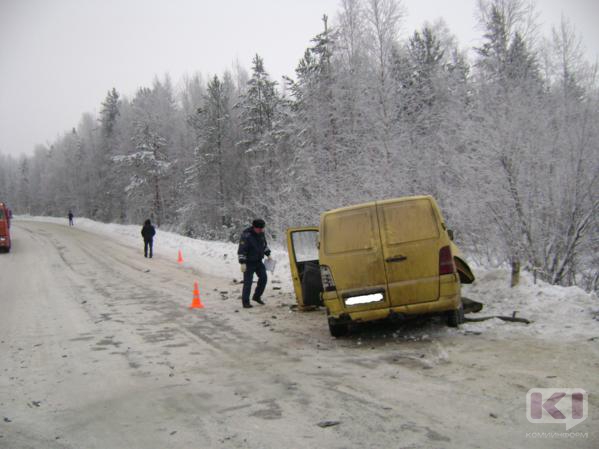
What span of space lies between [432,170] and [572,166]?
4.42 m

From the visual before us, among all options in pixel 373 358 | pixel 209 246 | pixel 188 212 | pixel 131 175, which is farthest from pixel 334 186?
pixel 131 175

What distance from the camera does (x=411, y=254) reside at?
6.04 metres

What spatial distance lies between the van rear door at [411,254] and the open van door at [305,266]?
2.26 m

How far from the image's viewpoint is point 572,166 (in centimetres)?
893

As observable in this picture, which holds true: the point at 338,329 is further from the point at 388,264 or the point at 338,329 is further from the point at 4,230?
the point at 4,230

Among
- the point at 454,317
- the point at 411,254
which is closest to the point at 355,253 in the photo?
the point at 411,254

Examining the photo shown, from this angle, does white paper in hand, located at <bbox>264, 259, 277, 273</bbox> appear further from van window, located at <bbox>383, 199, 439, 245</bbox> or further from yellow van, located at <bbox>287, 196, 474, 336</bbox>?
van window, located at <bbox>383, 199, 439, 245</bbox>

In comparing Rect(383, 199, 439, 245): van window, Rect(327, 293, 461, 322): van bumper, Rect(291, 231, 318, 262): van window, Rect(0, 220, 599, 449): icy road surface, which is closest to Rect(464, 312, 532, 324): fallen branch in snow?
Rect(0, 220, 599, 449): icy road surface

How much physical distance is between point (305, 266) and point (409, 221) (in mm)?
2663

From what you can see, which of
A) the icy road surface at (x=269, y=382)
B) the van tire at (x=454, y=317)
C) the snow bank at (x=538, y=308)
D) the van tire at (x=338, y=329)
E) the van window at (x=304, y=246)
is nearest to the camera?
the icy road surface at (x=269, y=382)

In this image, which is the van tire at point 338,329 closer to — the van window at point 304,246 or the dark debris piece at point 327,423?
the van window at point 304,246

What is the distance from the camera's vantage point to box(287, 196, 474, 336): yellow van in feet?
19.6

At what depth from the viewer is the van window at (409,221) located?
20.1ft

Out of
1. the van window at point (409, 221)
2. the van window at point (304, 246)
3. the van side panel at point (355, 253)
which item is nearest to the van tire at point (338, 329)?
the van side panel at point (355, 253)
